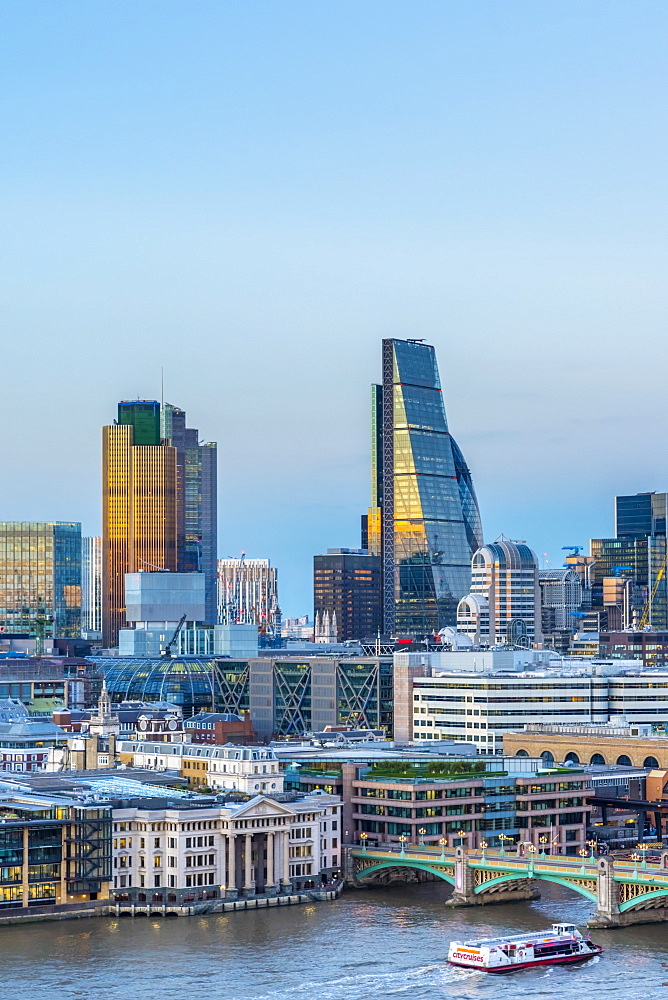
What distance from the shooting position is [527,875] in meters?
137

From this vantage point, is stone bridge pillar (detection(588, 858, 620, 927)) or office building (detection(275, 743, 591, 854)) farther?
office building (detection(275, 743, 591, 854))

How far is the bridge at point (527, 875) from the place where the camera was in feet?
428

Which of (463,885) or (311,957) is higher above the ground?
(463,885)

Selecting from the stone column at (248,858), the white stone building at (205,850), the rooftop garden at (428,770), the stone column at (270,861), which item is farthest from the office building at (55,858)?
the rooftop garden at (428,770)

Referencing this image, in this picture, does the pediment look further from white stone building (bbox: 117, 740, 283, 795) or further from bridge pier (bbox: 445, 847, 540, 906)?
bridge pier (bbox: 445, 847, 540, 906)

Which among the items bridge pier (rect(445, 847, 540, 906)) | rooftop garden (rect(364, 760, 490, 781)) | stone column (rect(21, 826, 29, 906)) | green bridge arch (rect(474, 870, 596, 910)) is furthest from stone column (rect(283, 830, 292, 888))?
stone column (rect(21, 826, 29, 906))

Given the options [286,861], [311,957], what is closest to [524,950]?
[311,957]

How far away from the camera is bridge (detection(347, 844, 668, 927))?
428 ft

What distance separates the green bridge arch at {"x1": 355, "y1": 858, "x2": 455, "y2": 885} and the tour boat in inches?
794

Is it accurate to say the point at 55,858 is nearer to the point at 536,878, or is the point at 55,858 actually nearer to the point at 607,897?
the point at 536,878

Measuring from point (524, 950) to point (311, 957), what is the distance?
484 inches

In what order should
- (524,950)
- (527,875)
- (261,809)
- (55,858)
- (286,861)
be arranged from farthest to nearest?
1. (286,861)
2. (261,809)
3. (527,875)
4. (55,858)
5. (524,950)

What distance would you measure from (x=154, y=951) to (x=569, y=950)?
24368mm

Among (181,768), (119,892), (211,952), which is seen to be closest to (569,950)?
(211,952)
